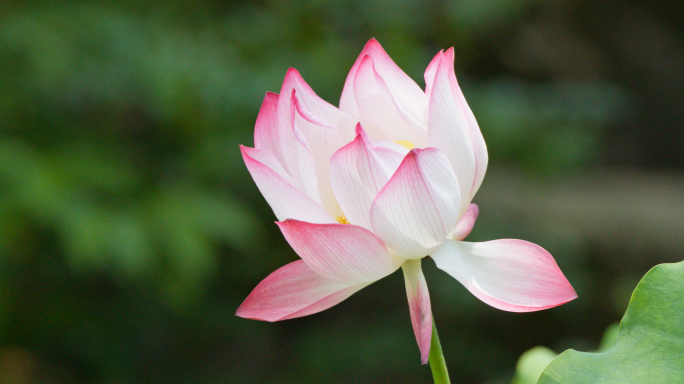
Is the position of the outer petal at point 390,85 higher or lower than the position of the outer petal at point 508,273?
higher

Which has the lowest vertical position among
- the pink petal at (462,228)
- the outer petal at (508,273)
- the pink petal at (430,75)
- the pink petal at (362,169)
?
the outer petal at (508,273)

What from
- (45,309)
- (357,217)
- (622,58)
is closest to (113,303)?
(45,309)

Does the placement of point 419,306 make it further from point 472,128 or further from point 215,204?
point 215,204

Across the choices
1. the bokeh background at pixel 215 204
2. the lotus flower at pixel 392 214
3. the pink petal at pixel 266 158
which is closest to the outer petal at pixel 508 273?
the lotus flower at pixel 392 214

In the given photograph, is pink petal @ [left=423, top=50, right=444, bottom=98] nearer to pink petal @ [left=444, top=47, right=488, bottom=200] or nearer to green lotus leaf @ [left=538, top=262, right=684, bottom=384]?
pink petal @ [left=444, top=47, right=488, bottom=200]

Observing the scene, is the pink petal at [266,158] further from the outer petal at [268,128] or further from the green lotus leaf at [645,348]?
the green lotus leaf at [645,348]

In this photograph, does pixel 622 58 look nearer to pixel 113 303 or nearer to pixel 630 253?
pixel 630 253
